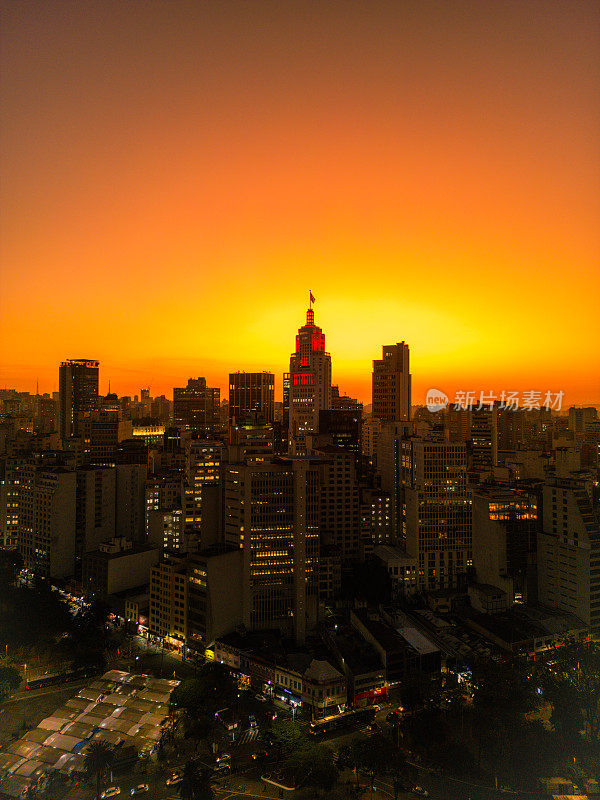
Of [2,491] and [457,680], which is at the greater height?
[2,491]

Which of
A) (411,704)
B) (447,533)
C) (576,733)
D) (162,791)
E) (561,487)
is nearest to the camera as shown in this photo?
(162,791)

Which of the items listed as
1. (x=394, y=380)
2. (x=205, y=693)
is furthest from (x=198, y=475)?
(x=394, y=380)

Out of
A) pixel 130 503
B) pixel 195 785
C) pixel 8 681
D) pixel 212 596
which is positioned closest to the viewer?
pixel 195 785

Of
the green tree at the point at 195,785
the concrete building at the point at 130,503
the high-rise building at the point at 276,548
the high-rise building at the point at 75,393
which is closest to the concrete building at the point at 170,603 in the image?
the high-rise building at the point at 276,548

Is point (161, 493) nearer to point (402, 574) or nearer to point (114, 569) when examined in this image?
point (114, 569)

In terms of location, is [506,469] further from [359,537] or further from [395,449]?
[359,537]

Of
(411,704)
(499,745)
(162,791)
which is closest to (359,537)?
(411,704)

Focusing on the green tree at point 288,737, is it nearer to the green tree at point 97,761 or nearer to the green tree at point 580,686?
the green tree at point 97,761
